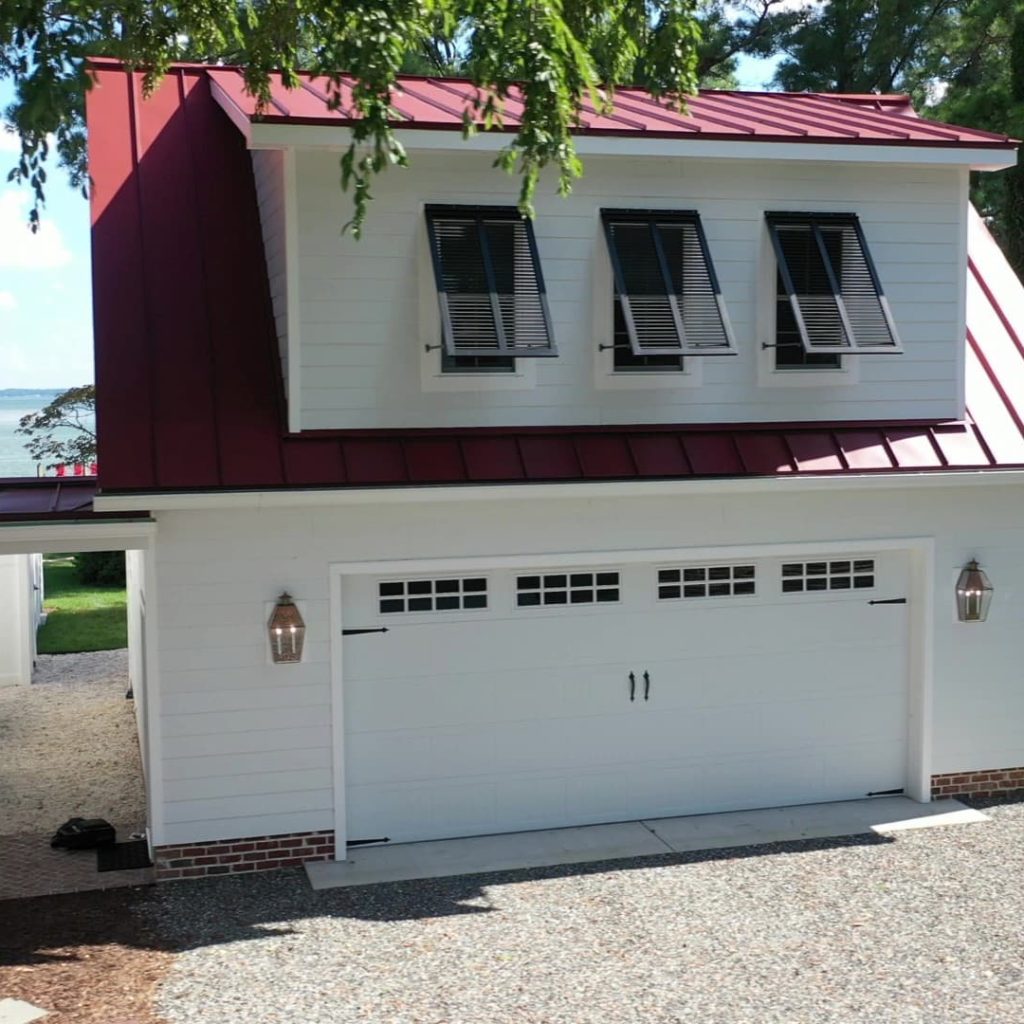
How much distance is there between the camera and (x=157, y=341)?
9.41 m

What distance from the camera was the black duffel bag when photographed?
9.62m

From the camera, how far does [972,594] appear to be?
1046 centimetres

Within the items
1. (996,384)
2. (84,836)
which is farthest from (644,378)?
(84,836)

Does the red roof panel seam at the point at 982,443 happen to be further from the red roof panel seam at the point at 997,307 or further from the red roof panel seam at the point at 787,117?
the red roof panel seam at the point at 787,117

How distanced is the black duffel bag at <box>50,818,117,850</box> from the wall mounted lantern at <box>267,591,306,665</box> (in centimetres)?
201

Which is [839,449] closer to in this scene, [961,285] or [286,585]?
[961,285]

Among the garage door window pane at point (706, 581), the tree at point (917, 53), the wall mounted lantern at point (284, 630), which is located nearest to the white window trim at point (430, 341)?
the wall mounted lantern at point (284, 630)

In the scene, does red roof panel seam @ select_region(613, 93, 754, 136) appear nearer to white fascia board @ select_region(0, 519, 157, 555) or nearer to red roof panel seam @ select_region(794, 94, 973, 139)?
red roof panel seam @ select_region(794, 94, 973, 139)

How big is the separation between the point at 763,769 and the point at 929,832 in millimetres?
1313

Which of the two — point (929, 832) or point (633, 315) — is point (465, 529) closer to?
point (633, 315)

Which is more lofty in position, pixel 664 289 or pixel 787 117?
pixel 787 117

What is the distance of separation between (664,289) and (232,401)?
3.25 metres

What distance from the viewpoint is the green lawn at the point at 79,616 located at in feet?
60.3

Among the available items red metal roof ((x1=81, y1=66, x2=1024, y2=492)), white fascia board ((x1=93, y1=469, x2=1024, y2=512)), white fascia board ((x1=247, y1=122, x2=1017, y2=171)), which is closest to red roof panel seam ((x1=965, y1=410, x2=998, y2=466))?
red metal roof ((x1=81, y1=66, x2=1024, y2=492))
